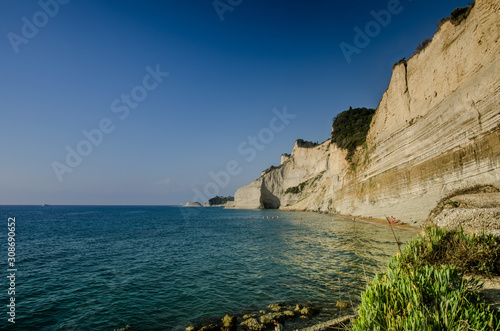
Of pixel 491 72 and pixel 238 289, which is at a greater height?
pixel 491 72

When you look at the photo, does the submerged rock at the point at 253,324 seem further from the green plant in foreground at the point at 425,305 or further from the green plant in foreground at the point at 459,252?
the green plant in foreground at the point at 459,252

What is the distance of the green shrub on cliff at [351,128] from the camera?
47253 millimetres

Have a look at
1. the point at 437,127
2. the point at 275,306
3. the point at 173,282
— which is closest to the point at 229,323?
the point at 275,306

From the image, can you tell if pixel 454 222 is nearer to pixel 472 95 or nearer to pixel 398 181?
pixel 472 95

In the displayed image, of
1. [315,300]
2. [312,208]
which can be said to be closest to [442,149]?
[315,300]

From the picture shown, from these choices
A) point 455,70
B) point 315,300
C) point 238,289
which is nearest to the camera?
point 315,300

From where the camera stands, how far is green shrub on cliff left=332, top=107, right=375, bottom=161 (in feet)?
155

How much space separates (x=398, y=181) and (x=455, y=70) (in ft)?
38.4

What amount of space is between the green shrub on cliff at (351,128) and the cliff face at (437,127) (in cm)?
615

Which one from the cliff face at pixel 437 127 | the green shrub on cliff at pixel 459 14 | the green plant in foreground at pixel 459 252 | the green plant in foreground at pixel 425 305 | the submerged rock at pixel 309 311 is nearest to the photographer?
the green plant in foreground at pixel 425 305

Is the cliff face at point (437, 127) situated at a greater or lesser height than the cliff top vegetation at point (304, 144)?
lesser

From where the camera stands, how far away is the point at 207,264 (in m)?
15.3

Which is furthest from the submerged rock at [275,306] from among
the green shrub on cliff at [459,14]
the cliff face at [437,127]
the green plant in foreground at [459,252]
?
the green shrub on cliff at [459,14]

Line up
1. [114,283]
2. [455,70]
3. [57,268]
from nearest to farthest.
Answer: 1. [114,283]
2. [57,268]
3. [455,70]
